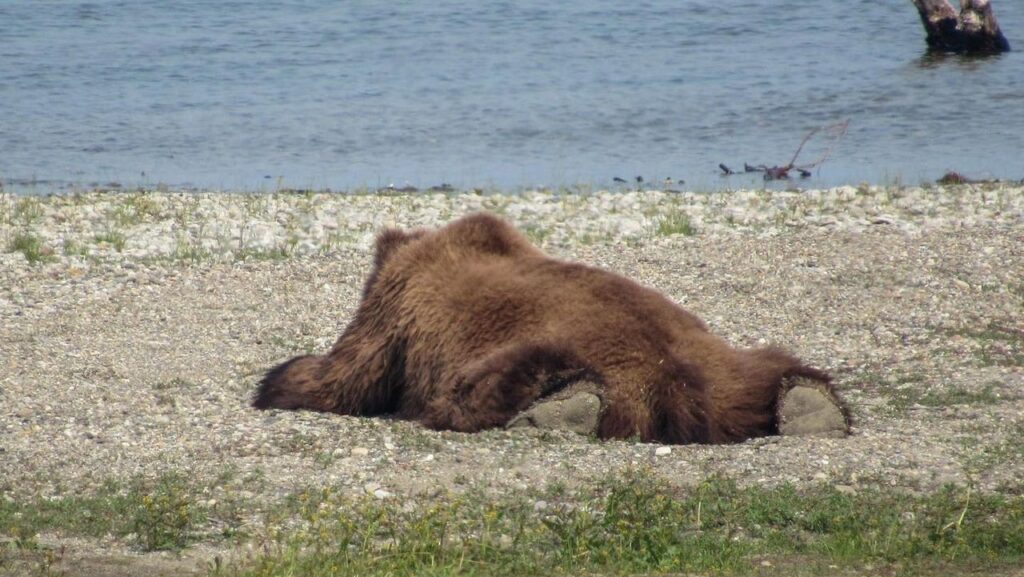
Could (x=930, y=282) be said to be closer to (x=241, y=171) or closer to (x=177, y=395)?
(x=177, y=395)

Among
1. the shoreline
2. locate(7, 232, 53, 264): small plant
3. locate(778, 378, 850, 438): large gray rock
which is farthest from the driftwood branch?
locate(778, 378, 850, 438): large gray rock

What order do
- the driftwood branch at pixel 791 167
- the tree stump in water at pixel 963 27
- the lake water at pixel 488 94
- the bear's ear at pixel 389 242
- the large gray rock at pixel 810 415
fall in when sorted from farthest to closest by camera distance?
the tree stump in water at pixel 963 27 < the lake water at pixel 488 94 < the driftwood branch at pixel 791 167 < the bear's ear at pixel 389 242 < the large gray rock at pixel 810 415

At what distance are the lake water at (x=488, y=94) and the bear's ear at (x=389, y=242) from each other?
9145mm

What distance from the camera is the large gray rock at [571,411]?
6316mm

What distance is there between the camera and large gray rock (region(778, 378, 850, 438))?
21.1 feet

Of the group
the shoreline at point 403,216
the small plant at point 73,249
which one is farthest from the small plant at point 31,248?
the small plant at point 73,249

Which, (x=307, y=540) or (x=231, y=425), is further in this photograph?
(x=231, y=425)

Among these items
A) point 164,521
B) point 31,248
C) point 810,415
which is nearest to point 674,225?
point 31,248

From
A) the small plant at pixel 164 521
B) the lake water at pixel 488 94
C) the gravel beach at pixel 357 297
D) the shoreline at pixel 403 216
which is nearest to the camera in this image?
the small plant at pixel 164 521

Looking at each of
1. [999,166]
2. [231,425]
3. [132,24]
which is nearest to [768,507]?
[231,425]

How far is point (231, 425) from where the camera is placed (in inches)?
267

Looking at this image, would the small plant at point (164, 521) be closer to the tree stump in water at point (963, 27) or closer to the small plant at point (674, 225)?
the small plant at point (674, 225)

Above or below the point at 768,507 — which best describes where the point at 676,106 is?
below

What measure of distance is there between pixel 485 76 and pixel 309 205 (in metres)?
12.7
